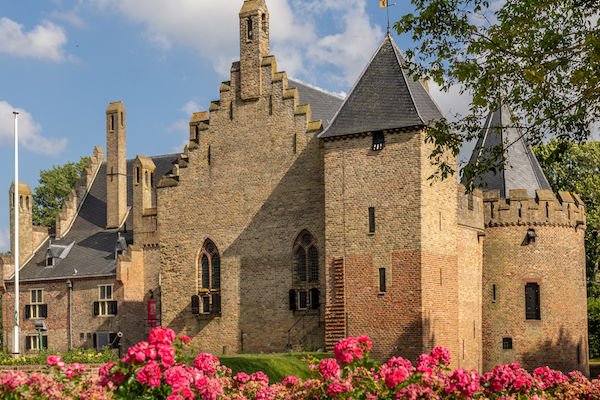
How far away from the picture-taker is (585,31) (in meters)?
19.4

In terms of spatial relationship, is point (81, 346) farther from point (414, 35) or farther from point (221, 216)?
point (414, 35)

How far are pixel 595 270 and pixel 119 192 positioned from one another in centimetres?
2751

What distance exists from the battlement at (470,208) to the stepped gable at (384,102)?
3.66 meters

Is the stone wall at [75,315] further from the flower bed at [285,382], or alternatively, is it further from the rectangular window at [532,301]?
the flower bed at [285,382]

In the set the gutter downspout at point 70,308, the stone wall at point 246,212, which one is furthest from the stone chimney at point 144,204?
the gutter downspout at point 70,308

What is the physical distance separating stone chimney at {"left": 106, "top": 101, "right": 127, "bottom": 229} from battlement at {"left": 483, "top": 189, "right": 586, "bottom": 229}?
20.6 metres

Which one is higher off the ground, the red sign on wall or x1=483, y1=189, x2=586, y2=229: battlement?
x1=483, y1=189, x2=586, y2=229: battlement

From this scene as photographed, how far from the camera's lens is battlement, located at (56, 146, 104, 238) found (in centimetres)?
4691

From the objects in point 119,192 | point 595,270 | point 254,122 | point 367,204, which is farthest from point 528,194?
point 119,192

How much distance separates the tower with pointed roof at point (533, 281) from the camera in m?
33.4

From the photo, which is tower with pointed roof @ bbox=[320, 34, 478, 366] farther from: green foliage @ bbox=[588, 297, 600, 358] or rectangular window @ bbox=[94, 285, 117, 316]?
green foliage @ bbox=[588, 297, 600, 358]

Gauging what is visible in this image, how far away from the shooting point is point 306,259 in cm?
3247

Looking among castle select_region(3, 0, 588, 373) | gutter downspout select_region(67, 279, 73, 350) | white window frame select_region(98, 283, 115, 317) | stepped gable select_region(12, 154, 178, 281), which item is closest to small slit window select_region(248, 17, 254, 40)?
castle select_region(3, 0, 588, 373)

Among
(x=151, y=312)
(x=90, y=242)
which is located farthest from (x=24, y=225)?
(x=151, y=312)
